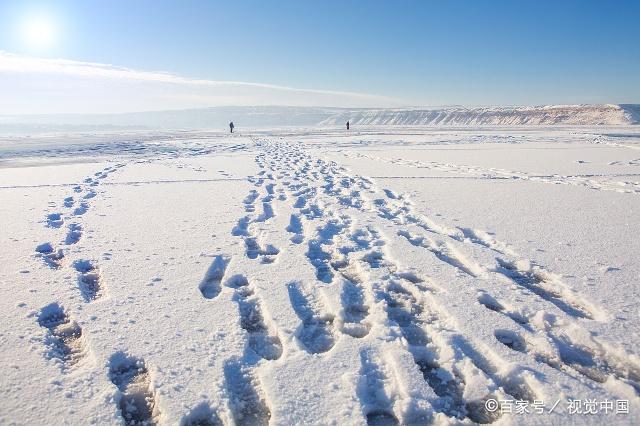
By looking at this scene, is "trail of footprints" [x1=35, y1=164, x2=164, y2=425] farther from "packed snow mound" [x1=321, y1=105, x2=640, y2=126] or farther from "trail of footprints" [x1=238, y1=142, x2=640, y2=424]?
"packed snow mound" [x1=321, y1=105, x2=640, y2=126]

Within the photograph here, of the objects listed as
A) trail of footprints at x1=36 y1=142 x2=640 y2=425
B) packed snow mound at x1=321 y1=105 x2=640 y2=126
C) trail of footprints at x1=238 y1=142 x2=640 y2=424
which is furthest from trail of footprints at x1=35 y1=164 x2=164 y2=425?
packed snow mound at x1=321 y1=105 x2=640 y2=126

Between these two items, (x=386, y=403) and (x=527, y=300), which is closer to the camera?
(x=386, y=403)

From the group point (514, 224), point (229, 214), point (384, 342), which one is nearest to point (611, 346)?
point (384, 342)

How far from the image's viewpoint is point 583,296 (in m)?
3.18

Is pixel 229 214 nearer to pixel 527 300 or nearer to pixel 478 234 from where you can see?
pixel 478 234

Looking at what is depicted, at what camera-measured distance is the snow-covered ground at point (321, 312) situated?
210 centimetres

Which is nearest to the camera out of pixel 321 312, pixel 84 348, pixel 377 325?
pixel 84 348

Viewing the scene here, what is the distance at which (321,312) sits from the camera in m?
3.06

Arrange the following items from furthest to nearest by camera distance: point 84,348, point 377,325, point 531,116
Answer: point 531,116
point 377,325
point 84,348

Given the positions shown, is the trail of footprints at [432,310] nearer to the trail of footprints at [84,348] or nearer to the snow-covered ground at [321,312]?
the snow-covered ground at [321,312]

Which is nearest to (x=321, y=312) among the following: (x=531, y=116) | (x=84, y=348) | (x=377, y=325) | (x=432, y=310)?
(x=377, y=325)

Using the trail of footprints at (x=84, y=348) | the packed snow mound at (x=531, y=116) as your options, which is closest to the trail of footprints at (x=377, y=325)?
the trail of footprints at (x=84, y=348)

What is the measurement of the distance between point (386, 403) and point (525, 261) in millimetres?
2525

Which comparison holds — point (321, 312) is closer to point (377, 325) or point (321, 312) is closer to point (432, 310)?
point (377, 325)
